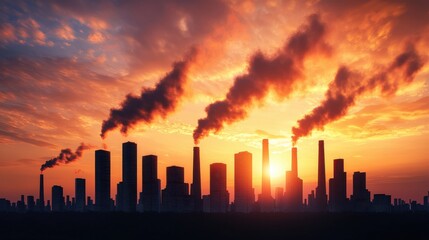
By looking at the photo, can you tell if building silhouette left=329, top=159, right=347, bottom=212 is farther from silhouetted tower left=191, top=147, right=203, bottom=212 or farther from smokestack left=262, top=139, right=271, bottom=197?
silhouetted tower left=191, top=147, right=203, bottom=212

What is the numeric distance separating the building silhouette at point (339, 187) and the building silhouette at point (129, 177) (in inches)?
2891

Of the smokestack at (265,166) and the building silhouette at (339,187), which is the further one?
the building silhouette at (339,187)

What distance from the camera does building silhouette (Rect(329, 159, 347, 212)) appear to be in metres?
146

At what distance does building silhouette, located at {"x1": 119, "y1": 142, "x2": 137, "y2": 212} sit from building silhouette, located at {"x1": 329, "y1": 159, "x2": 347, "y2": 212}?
7343cm

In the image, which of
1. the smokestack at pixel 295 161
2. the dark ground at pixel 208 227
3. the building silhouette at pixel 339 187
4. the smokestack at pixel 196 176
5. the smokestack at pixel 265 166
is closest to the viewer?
the dark ground at pixel 208 227

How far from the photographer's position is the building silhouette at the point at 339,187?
14574cm

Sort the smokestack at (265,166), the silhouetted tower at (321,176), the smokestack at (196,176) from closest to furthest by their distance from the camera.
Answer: the smokestack at (196,176) → the silhouetted tower at (321,176) → the smokestack at (265,166)

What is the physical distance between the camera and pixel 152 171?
14612 centimetres

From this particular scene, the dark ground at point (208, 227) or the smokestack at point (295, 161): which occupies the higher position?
the smokestack at point (295, 161)

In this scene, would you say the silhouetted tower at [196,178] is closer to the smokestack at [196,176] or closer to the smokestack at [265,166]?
the smokestack at [196,176]

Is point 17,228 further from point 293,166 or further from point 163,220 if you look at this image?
point 293,166

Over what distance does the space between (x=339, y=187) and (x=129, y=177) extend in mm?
78037

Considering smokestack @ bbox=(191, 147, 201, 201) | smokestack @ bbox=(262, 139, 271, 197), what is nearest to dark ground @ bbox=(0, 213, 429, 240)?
smokestack @ bbox=(191, 147, 201, 201)

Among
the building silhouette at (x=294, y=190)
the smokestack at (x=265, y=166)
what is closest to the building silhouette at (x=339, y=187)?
the building silhouette at (x=294, y=190)
